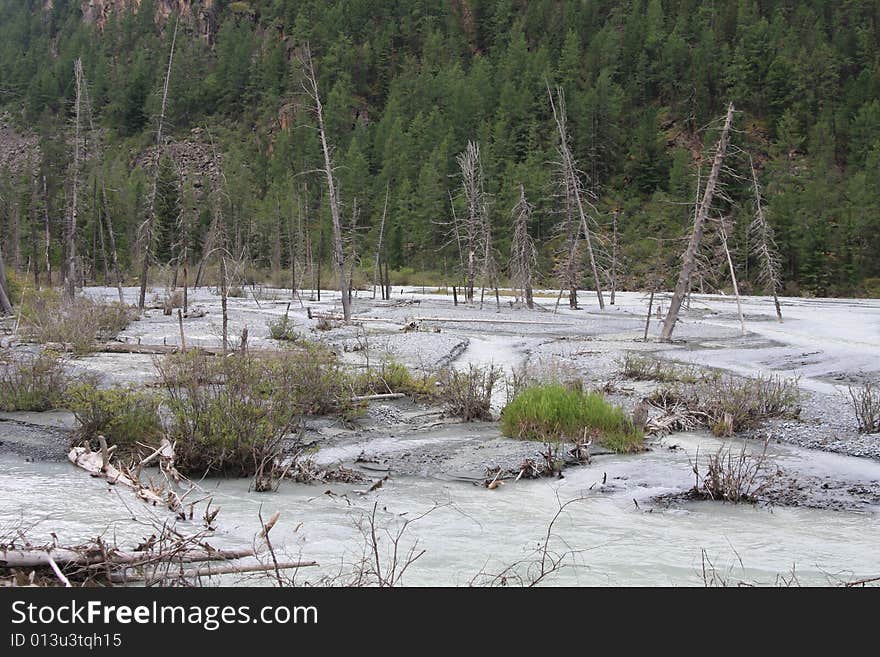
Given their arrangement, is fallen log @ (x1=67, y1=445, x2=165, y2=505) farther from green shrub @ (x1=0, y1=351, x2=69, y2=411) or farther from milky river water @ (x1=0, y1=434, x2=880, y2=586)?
green shrub @ (x1=0, y1=351, x2=69, y2=411)

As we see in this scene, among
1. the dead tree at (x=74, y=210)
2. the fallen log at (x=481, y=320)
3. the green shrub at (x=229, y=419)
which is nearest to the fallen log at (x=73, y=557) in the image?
the green shrub at (x=229, y=419)

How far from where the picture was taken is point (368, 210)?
79375mm

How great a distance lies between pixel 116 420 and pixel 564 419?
5.77 metres

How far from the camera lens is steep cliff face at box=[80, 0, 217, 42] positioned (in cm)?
14788

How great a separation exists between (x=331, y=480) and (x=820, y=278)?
182 feet

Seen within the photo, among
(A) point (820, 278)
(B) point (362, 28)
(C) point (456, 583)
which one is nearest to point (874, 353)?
(C) point (456, 583)

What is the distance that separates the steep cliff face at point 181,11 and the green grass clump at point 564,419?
478 ft

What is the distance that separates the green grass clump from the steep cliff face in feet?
478

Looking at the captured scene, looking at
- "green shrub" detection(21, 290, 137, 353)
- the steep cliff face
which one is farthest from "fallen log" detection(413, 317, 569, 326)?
the steep cliff face

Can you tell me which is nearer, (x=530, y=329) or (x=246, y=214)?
(x=530, y=329)

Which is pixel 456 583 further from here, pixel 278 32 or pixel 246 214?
pixel 278 32

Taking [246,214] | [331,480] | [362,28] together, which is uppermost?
[362,28]

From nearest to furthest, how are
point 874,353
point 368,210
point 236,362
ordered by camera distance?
point 236,362 < point 874,353 < point 368,210

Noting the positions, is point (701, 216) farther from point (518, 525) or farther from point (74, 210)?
point (74, 210)
